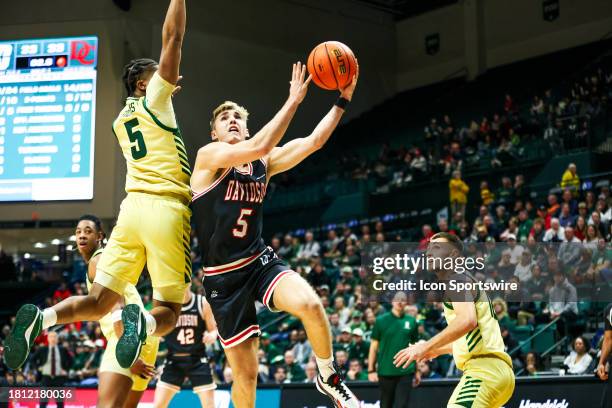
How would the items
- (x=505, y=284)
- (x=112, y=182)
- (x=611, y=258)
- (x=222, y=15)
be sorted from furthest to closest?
(x=222, y=15), (x=112, y=182), (x=505, y=284), (x=611, y=258)

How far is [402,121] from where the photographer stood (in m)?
24.8

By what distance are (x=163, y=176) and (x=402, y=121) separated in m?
19.9

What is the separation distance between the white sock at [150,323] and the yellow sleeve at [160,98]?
1.25 meters

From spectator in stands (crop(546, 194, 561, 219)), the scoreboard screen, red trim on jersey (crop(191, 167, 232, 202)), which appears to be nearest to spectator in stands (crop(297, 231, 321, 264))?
the scoreboard screen

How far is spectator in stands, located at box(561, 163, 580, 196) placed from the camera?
1506 cm

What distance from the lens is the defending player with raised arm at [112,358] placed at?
18.2 ft

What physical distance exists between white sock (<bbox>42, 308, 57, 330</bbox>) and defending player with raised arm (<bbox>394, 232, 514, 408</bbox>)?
2.18 metres

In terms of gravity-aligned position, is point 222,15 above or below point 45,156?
above

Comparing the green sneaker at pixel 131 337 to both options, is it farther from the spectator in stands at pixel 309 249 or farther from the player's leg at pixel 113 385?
the spectator in stands at pixel 309 249

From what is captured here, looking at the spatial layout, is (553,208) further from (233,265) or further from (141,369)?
(141,369)

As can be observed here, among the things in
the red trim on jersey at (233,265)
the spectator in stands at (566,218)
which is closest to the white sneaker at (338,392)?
the red trim on jersey at (233,265)

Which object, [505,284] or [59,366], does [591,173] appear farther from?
[59,366]

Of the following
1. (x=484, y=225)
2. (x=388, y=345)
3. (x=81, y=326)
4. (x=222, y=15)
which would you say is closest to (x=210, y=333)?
(x=388, y=345)

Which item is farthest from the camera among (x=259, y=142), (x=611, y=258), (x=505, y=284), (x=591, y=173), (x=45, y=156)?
(x=45, y=156)
